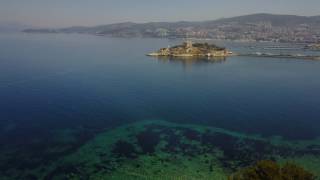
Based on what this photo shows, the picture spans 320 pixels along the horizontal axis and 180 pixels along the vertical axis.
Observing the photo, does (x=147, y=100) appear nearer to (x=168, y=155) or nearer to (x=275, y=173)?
(x=168, y=155)

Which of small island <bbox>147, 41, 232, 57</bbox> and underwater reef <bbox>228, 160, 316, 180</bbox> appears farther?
small island <bbox>147, 41, 232, 57</bbox>

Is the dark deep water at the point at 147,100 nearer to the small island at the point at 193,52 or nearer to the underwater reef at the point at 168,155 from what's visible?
the underwater reef at the point at 168,155

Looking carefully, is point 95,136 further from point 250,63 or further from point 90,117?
point 250,63

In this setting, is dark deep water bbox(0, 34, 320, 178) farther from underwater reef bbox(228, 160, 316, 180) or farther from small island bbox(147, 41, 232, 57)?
small island bbox(147, 41, 232, 57)

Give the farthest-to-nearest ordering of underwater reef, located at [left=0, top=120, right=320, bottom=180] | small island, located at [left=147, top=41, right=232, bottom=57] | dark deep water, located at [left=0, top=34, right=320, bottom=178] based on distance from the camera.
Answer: small island, located at [left=147, top=41, right=232, bottom=57], dark deep water, located at [left=0, top=34, right=320, bottom=178], underwater reef, located at [left=0, top=120, right=320, bottom=180]

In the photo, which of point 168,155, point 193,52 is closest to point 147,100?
point 168,155

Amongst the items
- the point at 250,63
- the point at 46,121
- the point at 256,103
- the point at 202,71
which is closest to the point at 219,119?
the point at 256,103

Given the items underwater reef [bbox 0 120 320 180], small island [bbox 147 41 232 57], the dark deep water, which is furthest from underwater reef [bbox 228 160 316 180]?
small island [bbox 147 41 232 57]

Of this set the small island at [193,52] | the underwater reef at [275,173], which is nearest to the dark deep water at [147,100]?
the underwater reef at [275,173]
